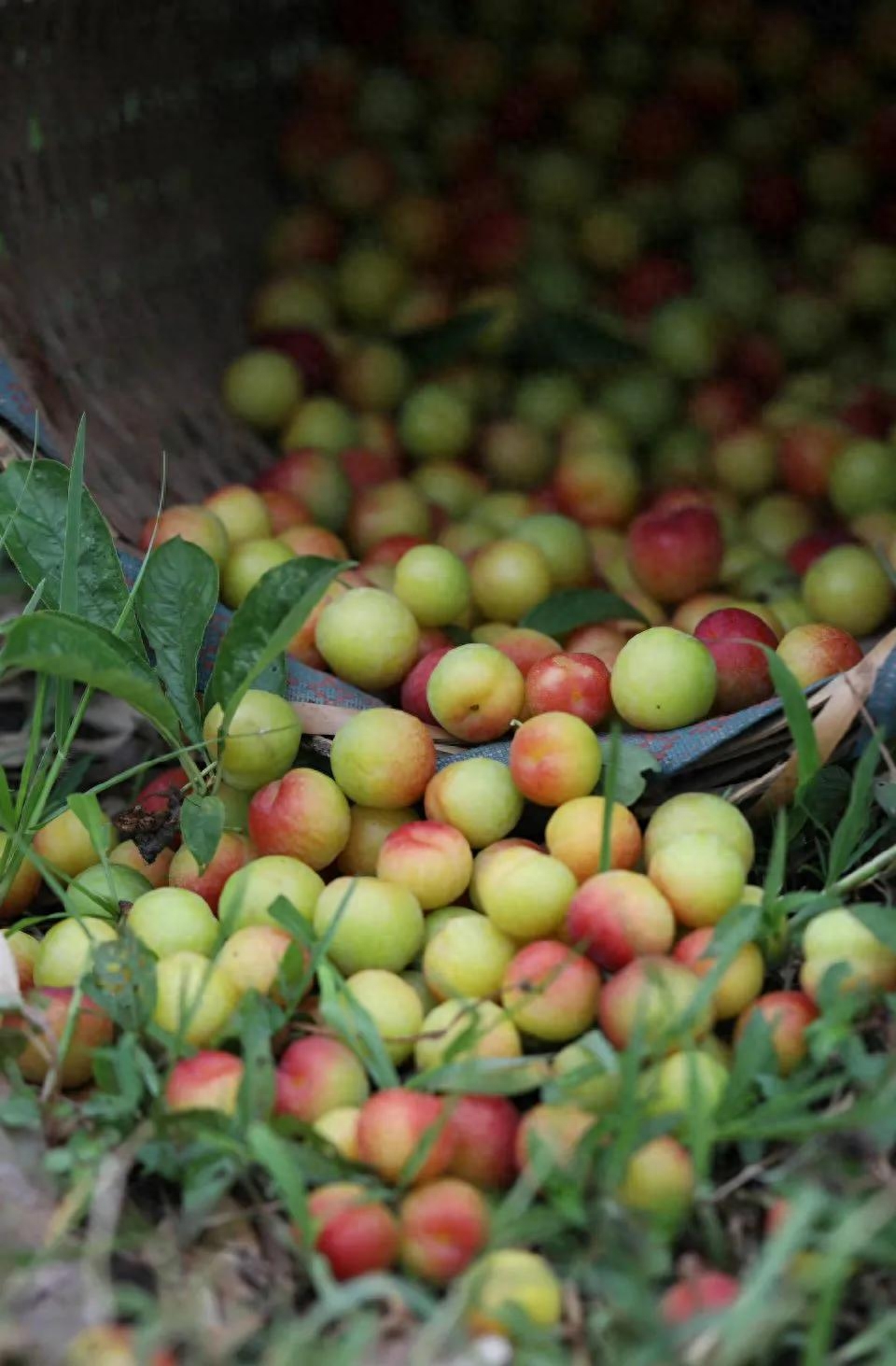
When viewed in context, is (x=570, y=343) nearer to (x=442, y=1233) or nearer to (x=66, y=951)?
(x=66, y=951)

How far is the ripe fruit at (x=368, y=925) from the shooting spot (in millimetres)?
1174

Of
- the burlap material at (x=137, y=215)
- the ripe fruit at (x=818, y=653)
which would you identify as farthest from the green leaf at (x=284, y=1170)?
the burlap material at (x=137, y=215)

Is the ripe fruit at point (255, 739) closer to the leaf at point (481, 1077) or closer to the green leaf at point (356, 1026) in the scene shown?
the green leaf at point (356, 1026)

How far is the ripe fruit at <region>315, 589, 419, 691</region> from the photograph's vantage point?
4.77 ft

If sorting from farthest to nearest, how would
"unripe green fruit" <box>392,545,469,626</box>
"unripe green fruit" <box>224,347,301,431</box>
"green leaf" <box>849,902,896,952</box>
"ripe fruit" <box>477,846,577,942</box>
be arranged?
"unripe green fruit" <box>224,347,301,431</box> → "unripe green fruit" <box>392,545,469,626</box> → "ripe fruit" <box>477,846,577,942</box> → "green leaf" <box>849,902,896,952</box>

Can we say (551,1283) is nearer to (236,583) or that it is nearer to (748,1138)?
(748,1138)

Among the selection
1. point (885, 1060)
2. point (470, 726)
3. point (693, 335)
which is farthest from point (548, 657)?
point (693, 335)

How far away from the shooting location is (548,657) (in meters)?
1.40

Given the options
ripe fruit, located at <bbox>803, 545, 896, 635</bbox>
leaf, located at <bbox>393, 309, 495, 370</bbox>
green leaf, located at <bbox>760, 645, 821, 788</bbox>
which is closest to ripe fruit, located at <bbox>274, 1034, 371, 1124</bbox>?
green leaf, located at <bbox>760, 645, 821, 788</bbox>

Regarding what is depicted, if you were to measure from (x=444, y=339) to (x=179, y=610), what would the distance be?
3.21 feet

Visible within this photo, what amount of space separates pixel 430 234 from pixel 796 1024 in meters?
1.58

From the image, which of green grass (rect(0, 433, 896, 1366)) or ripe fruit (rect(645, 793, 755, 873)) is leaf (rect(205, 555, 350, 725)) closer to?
green grass (rect(0, 433, 896, 1366))

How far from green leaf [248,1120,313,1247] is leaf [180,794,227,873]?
1.05ft

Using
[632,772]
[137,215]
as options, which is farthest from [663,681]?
[137,215]
